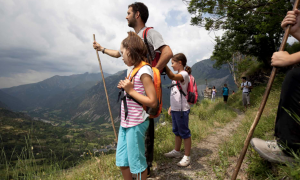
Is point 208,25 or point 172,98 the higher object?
point 208,25

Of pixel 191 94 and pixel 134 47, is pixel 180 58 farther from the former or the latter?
pixel 134 47

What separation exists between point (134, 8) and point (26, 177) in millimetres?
3252

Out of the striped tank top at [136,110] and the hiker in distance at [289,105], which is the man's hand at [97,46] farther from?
the hiker in distance at [289,105]

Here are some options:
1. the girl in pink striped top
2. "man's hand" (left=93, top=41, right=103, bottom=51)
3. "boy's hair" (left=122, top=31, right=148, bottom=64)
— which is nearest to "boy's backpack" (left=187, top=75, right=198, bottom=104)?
the girl in pink striped top

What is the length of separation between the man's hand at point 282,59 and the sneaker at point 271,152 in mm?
894

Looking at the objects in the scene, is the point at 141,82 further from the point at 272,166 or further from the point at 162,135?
the point at 162,135

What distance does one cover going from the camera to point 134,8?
2.28 meters

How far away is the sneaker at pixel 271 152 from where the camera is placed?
1.61 meters

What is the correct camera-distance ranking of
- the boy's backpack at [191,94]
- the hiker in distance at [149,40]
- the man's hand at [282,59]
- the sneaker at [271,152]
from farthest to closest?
the boy's backpack at [191,94] < the hiker in distance at [149,40] < the sneaker at [271,152] < the man's hand at [282,59]

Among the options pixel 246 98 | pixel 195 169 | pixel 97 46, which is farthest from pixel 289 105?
pixel 246 98

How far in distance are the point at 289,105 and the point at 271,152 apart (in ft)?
1.93

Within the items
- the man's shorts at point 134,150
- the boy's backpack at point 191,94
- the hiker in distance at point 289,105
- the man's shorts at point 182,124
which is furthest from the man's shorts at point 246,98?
the man's shorts at point 134,150

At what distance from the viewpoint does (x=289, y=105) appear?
1.50 m

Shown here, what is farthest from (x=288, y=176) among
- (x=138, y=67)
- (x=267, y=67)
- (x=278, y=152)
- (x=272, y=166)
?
(x=267, y=67)
